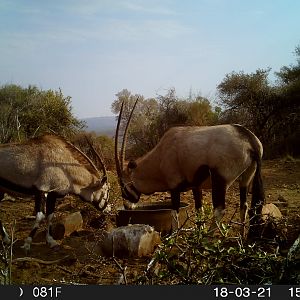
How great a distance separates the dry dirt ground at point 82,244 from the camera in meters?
5.33

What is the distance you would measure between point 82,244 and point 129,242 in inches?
47.4

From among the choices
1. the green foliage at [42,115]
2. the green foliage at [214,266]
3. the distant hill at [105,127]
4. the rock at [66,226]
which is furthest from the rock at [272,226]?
the green foliage at [42,115]

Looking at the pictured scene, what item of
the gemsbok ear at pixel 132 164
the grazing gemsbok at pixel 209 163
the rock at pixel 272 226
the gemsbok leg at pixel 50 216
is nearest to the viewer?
the rock at pixel 272 226

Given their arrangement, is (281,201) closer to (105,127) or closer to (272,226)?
(272,226)

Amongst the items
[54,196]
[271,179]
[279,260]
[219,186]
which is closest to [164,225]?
[219,186]

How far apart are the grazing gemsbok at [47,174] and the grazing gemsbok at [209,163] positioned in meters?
0.75

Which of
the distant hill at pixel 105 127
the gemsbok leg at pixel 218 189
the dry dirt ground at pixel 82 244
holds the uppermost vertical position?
the distant hill at pixel 105 127

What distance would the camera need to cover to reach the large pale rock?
605cm

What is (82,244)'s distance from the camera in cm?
A: 696

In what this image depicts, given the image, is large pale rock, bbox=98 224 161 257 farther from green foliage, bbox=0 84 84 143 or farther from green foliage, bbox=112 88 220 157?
green foliage, bbox=112 88 220 157

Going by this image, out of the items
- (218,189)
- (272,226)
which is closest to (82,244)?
(218,189)

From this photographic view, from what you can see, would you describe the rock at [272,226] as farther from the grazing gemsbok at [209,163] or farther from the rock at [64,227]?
the rock at [64,227]

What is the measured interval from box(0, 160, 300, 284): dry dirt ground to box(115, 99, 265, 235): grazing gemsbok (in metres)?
0.53

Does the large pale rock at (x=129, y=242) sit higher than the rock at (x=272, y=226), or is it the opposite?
the rock at (x=272, y=226)
